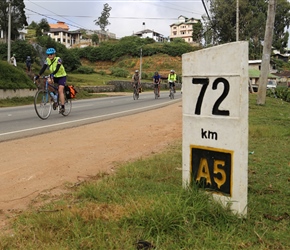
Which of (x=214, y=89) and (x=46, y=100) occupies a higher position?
(x=214, y=89)

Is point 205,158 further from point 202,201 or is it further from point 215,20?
point 215,20

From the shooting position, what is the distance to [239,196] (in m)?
3.21

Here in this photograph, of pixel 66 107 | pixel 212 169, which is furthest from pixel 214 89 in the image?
pixel 66 107

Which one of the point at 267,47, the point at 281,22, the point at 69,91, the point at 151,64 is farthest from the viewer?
the point at 151,64

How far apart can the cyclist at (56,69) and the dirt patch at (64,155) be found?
2073mm

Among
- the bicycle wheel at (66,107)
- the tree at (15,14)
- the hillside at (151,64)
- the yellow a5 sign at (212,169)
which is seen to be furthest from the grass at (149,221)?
the hillside at (151,64)

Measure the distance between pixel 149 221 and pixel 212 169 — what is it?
79 centimetres

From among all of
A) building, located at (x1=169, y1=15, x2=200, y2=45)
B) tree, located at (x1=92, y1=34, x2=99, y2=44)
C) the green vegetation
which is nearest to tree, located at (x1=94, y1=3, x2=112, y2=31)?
tree, located at (x1=92, y1=34, x2=99, y2=44)

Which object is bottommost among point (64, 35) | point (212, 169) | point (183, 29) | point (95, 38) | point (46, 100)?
point (212, 169)

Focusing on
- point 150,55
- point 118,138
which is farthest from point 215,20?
point 118,138

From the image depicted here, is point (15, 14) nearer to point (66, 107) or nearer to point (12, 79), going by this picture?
point (12, 79)

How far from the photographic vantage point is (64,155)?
19.6 ft

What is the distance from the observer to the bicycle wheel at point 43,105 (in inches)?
420

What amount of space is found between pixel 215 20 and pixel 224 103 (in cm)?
5411
